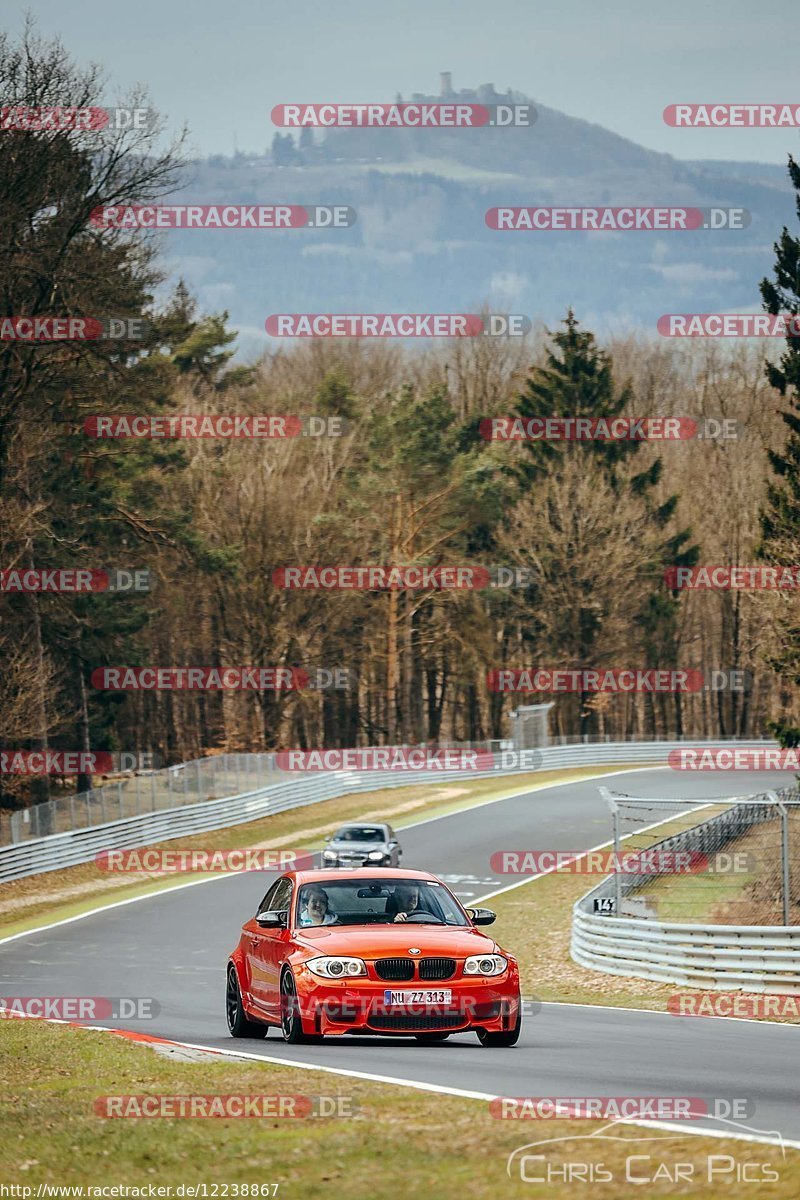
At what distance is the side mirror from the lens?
44.4ft

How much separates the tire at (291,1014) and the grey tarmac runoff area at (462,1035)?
0.13 metres

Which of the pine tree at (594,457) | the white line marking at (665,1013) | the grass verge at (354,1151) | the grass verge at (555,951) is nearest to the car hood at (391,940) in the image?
the grass verge at (354,1151)

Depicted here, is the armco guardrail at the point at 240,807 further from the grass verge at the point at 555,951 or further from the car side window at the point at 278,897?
the car side window at the point at 278,897

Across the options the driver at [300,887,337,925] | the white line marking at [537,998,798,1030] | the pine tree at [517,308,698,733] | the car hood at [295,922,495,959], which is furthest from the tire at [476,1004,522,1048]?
the pine tree at [517,308,698,733]

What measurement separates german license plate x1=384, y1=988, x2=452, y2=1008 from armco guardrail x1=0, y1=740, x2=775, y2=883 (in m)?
27.2

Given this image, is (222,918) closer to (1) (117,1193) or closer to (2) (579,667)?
(1) (117,1193)

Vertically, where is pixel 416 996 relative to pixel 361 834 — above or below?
above

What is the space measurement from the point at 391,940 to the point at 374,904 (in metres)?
1.01

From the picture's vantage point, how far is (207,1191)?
743 centimetres

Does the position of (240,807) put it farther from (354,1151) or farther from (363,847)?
(354,1151)

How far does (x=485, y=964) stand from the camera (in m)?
12.5

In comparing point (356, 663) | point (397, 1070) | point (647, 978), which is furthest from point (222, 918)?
point (356, 663)

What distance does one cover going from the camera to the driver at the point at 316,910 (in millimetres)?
13383

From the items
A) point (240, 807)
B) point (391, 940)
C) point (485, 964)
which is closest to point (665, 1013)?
point (485, 964)
